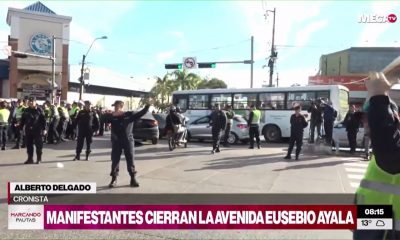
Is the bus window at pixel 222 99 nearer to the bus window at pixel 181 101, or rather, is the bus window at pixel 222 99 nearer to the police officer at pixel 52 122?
the bus window at pixel 181 101

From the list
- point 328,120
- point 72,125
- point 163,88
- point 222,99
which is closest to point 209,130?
point 222,99

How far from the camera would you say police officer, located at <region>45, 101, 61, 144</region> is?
16719 millimetres

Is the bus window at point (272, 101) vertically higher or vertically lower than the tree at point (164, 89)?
lower

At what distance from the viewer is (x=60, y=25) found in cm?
4359

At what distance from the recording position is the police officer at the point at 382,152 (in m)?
2.44

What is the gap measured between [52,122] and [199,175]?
9.60m

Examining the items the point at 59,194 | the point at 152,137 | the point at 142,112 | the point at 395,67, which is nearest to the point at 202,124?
the point at 152,137

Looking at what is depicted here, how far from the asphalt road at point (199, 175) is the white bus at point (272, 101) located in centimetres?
556

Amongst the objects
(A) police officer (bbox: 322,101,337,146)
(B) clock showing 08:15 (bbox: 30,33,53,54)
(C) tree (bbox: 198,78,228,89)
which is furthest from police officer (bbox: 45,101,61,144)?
(C) tree (bbox: 198,78,228,89)

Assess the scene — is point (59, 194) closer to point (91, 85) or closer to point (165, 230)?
point (165, 230)

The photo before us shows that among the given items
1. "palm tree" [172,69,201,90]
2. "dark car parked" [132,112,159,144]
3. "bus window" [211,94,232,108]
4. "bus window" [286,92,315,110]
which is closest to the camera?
"dark car parked" [132,112,159,144]

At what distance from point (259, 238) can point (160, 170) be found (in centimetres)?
539

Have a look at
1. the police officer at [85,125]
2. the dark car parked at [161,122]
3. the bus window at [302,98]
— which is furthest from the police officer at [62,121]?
the bus window at [302,98]

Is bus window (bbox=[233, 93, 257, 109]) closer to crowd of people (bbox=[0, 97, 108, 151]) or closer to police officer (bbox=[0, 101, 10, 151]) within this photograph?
crowd of people (bbox=[0, 97, 108, 151])
